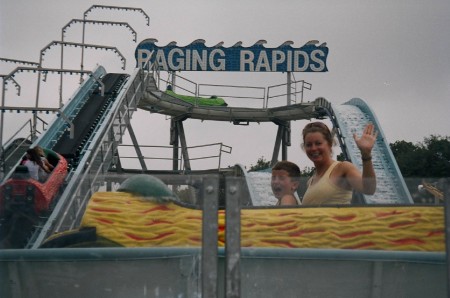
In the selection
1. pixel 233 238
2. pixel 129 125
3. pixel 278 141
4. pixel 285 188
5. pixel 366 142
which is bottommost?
pixel 233 238

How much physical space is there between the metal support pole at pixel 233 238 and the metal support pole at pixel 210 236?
4cm

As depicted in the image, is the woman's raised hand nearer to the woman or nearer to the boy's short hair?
the woman

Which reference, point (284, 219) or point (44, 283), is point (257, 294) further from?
point (44, 283)

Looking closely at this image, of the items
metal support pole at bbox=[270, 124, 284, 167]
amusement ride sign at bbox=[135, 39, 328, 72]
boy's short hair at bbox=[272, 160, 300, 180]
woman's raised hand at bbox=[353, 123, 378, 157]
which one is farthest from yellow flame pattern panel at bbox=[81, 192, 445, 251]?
amusement ride sign at bbox=[135, 39, 328, 72]

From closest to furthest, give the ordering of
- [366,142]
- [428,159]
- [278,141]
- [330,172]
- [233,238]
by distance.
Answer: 1. [233,238]
2. [330,172]
3. [366,142]
4. [278,141]
5. [428,159]

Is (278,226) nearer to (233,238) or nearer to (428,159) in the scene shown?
(233,238)

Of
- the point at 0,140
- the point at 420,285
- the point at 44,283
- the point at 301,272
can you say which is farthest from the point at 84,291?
the point at 0,140

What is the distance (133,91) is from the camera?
1786 cm

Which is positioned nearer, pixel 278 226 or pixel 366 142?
pixel 278 226

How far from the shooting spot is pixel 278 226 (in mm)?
2398

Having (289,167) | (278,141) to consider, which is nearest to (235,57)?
(278,141)

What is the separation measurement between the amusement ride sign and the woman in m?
24.0

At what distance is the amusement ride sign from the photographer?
2767cm

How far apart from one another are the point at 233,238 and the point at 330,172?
107 centimetres
